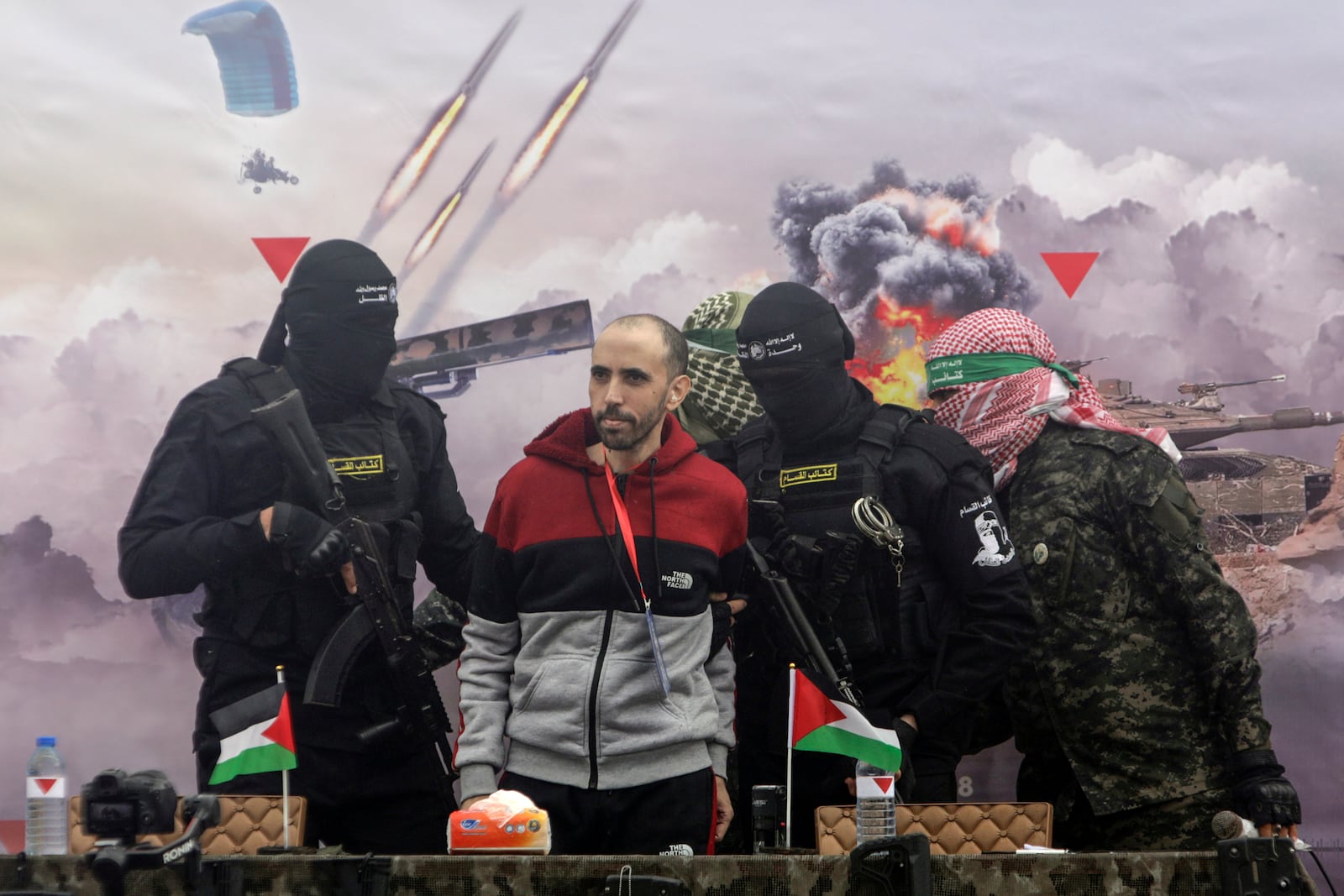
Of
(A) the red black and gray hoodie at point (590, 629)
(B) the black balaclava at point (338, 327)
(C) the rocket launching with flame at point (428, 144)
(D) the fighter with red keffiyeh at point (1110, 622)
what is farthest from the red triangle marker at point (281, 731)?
(D) the fighter with red keffiyeh at point (1110, 622)

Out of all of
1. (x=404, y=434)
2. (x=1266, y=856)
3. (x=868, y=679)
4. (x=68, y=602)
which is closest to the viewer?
(x=1266, y=856)

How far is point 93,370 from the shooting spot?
419cm

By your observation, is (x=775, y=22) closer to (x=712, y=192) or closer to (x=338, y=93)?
(x=712, y=192)

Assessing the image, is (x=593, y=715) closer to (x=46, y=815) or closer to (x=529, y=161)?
(x=46, y=815)

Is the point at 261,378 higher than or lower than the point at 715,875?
higher

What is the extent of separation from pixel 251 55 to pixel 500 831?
2.73 metres

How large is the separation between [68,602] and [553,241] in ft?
5.82

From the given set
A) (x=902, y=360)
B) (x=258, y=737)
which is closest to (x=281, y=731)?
(x=258, y=737)

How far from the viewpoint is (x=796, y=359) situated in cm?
353

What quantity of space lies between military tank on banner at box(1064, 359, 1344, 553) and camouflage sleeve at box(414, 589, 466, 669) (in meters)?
2.01

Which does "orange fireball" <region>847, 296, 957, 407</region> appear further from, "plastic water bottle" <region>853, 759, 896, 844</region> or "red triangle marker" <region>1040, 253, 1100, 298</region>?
"plastic water bottle" <region>853, 759, 896, 844</region>

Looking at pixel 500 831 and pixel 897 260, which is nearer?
pixel 500 831

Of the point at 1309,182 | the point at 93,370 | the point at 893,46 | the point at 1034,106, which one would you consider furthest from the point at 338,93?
the point at 1309,182

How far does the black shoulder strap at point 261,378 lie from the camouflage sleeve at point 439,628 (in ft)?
2.36
